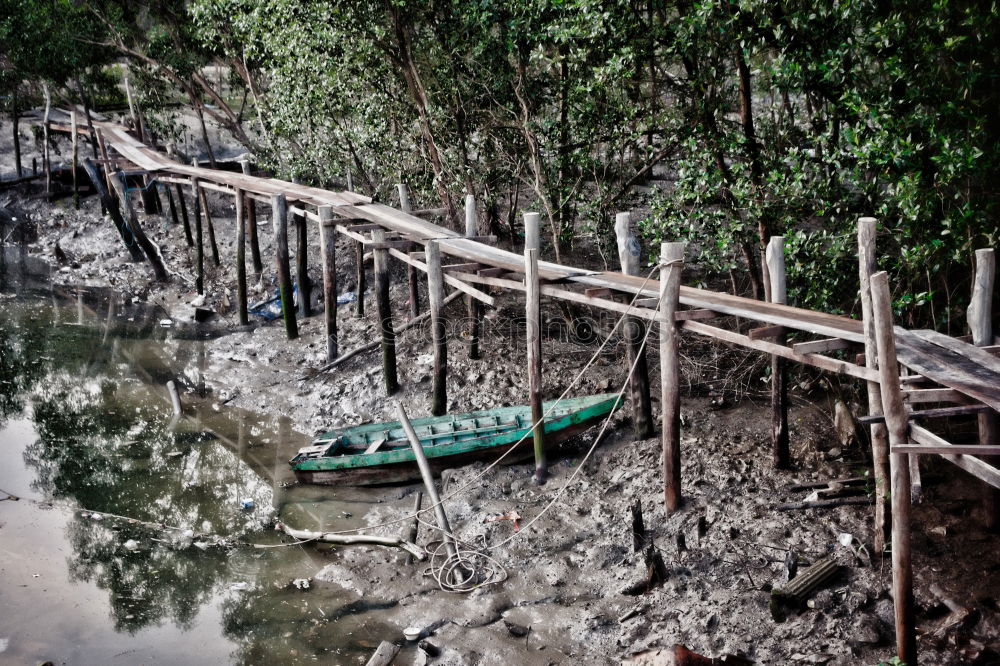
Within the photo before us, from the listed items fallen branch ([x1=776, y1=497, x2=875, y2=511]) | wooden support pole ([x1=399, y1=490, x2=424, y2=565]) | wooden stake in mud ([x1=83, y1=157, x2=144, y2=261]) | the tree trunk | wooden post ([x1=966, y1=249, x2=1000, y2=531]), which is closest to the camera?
wooden post ([x1=966, y1=249, x2=1000, y2=531])

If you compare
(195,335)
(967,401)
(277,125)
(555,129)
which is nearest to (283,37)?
(277,125)

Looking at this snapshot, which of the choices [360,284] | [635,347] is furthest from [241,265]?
[635,347]

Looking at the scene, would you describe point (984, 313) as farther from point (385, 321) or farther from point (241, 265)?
point (241, 265)

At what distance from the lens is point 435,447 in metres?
8.91

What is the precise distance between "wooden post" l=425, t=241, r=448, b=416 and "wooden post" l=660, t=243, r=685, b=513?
354 centimetres

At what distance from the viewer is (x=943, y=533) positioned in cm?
659

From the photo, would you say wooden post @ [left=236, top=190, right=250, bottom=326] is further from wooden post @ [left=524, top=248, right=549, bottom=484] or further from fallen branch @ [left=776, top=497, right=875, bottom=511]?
fallen branch @ [left=776, top=497, right=875, bottom=511]

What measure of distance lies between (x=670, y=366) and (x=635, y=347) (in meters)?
1.86

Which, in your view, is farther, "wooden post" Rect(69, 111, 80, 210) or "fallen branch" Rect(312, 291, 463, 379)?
"wooden post" Rect(69, 111, 80, 210)

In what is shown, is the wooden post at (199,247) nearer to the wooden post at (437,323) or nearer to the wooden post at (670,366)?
the wooden post at (437,323)

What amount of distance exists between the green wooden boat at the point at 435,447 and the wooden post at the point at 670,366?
136 cm

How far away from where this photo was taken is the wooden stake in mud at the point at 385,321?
1084 cm

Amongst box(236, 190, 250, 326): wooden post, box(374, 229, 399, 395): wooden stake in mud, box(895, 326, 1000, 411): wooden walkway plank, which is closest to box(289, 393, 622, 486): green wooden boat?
box(374, 229, 399, 395): wooden stake in mud

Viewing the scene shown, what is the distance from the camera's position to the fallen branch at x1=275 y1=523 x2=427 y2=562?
7.86 m
